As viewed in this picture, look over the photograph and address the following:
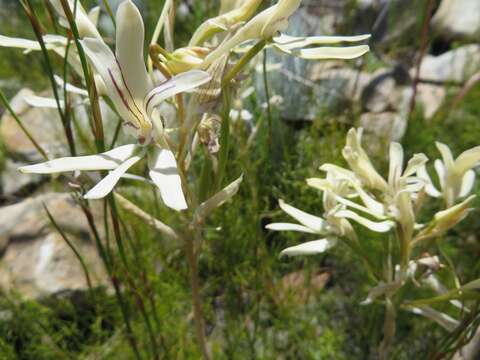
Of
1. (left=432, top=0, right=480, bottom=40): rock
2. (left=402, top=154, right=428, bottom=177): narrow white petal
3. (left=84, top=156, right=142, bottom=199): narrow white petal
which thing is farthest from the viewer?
(left=432, top=0, right=480, bottom=40): rock

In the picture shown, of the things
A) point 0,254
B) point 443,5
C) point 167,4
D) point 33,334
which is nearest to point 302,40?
point 167,4

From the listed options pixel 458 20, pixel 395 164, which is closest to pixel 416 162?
pixel 395 164

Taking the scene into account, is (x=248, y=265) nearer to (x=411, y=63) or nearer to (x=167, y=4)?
(x=167, y=4)

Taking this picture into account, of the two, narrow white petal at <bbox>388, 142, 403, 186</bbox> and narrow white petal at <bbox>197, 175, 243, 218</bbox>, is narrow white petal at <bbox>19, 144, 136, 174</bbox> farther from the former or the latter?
narrow white petal at <bbox>388, 142, 403, 186</bbox>

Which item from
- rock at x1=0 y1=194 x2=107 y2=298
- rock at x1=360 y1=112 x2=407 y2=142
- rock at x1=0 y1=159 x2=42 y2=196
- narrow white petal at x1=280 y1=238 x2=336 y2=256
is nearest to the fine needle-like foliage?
narrow white petal at x1=280 y1=238 x2=336 y2=256

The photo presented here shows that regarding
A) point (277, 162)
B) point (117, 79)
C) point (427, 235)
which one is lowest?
point (277, 162)

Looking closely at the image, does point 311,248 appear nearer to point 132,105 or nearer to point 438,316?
point 438,316
